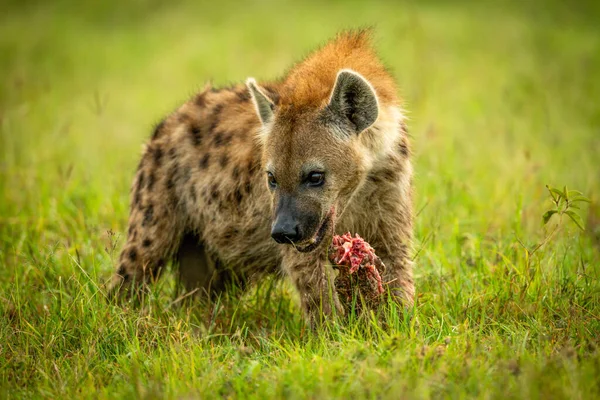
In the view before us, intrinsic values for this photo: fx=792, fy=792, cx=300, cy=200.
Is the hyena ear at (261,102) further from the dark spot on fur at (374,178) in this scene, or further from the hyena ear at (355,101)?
the dark spot on fur at (374,178)

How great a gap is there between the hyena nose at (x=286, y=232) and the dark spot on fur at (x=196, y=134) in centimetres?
114

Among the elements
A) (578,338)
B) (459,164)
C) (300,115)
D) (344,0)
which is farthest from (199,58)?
(578,338)

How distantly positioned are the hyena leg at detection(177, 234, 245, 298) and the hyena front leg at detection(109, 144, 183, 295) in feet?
0.67

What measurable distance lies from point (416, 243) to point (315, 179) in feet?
3.30

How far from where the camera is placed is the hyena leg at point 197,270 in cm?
446

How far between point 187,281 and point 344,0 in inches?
379

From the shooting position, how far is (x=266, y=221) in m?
3.94

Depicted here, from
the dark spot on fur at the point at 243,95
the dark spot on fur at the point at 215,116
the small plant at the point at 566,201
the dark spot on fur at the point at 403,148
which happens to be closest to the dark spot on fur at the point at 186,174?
the dark spot on fur at the point at 215,116

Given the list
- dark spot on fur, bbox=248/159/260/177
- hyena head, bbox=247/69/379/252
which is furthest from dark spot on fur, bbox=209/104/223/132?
hyena head, bbox=247/69/379/252

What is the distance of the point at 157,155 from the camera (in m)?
4.32

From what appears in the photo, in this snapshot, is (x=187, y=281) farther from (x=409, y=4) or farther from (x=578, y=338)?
(x=409, y=4)

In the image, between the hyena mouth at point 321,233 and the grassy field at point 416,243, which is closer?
the grassy field at point 416,243

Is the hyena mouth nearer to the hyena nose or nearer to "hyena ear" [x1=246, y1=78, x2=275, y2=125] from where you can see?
the hyena nose

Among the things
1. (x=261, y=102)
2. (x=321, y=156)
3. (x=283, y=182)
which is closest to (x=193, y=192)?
(x=261, y=102)
